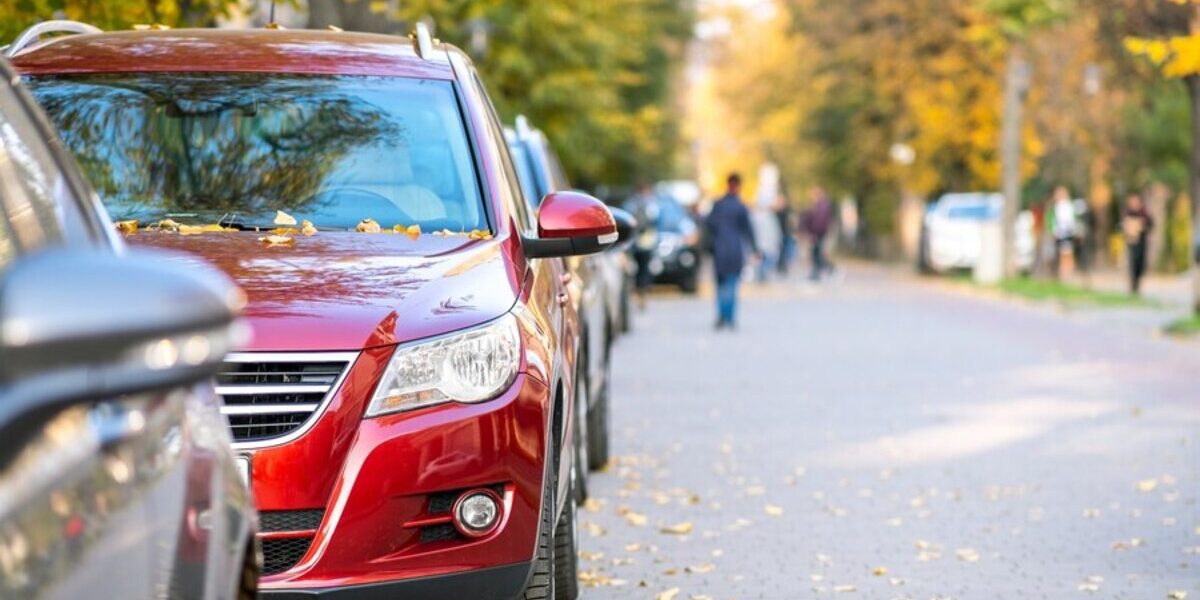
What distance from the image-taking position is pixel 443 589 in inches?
219

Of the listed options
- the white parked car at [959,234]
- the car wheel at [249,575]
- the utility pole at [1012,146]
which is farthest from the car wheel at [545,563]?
the white parked car at [959,234]

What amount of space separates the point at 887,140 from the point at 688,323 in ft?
100

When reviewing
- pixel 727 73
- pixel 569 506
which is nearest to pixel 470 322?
pixel 569 506

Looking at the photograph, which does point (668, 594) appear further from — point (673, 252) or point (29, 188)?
point (673, 252)

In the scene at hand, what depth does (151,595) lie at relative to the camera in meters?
2.89

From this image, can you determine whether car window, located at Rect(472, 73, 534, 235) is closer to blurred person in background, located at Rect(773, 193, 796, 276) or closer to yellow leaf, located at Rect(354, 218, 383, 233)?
yellow leaf, located at Rect(354, 218, 383, 233)

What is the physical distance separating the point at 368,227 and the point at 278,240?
0.38 m

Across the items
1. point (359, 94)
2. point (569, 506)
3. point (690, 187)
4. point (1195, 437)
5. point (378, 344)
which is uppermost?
point (359, 94)

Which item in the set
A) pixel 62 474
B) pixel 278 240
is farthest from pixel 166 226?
pixel 62 474

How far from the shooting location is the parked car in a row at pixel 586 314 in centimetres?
942

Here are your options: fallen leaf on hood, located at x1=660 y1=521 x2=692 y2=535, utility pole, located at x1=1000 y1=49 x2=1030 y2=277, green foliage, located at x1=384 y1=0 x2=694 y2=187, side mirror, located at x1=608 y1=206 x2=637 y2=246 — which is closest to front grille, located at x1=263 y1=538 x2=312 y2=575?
fallen leaf on hood, located at x1=660 y1=521 x2=692 y2=535

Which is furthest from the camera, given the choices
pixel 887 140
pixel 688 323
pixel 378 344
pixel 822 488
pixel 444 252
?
pixel 887 140

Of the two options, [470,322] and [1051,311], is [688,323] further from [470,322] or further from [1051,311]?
[470,322]

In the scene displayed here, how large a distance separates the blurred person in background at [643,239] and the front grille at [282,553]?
2467 centimetres
